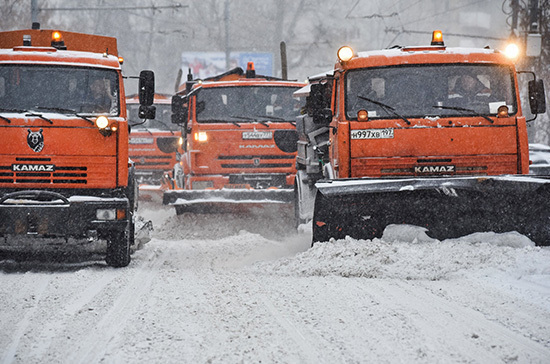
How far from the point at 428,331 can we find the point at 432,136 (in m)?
4.04

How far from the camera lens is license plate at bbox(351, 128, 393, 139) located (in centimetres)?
911

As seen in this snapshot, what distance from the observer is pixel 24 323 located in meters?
5.91

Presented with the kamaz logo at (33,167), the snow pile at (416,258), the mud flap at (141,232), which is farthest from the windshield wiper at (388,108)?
the kamaz logo at (33,167)

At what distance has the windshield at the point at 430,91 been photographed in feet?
30.2

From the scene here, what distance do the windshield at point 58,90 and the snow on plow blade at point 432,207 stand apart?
2693 millimetres

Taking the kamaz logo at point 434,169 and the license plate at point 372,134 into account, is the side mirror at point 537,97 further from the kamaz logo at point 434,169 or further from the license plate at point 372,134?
the license plate at point 372,134

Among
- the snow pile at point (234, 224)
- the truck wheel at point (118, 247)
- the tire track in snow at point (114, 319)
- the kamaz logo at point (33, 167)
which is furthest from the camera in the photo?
the snow pile at point (234, 224)

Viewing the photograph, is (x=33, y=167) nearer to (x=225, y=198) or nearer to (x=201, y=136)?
(x=225, y=198)

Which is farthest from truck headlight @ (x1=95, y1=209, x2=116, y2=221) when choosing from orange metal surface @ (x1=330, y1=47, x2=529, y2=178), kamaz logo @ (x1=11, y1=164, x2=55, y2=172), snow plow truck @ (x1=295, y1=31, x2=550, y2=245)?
Answer: orange metal surface @ (x1=330, y1=47, x2=529, y2=178)

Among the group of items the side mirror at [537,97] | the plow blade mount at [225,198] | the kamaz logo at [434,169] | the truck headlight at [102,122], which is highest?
the side mirror at [537,97]

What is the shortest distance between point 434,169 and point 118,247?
3.60 meters

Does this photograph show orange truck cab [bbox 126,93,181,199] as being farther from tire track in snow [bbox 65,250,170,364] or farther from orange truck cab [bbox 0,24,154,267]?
tire track in snow [bbox 65,250,170,364]

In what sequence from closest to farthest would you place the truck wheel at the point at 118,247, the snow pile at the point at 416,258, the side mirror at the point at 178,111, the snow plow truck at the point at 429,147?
the snow pile at the point at 416,258 → the snow plow truck at the point at 429,147 → the truck wheel at the point at 118,247 → the side mirror at the point at 178,111

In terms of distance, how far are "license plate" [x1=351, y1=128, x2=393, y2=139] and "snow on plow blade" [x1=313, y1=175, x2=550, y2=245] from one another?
0.72 metres
